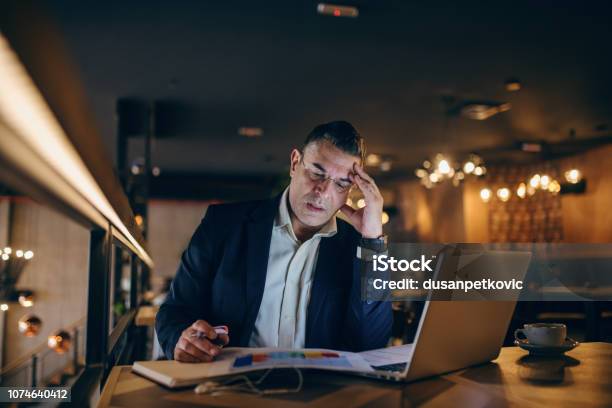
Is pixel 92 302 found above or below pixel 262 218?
below

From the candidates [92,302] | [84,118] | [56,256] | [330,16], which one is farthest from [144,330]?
[56,256]

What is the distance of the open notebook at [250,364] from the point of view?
1008 mm

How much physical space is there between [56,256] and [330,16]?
10645mm

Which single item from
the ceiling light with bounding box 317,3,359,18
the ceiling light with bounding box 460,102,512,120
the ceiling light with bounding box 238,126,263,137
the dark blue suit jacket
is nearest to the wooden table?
the dark blue suit jacket

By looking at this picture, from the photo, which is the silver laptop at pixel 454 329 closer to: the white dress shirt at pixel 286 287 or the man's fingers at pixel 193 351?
the man's fingers at pixel 193 351

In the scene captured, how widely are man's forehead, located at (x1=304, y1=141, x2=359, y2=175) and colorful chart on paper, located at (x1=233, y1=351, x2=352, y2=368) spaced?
78 cm

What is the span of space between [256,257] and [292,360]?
29.4 inches

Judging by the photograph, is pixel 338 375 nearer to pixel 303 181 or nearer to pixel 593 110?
pixel 303 181

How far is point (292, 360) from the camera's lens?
107 centimetres

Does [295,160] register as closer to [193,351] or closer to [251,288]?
[251,288]

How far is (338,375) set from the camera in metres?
1.12

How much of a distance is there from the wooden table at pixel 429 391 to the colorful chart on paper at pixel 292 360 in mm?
34

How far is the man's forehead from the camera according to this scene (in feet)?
6.00

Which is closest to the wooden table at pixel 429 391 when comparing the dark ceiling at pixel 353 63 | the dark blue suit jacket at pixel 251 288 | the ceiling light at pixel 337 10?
the dark blue suit jacket at pixel 251 288
